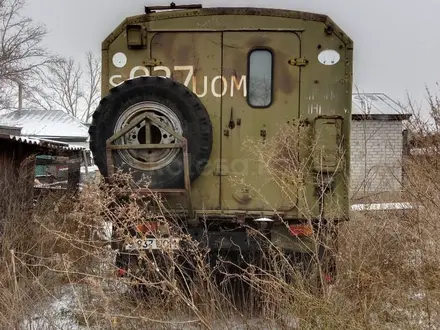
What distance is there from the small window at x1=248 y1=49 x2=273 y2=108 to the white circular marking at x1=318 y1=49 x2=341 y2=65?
0.52 meters

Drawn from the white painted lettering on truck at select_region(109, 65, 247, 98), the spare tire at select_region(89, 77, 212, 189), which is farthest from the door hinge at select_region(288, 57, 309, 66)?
the spare tire at select_region(89, 77, 212, 189)

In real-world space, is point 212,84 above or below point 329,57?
below

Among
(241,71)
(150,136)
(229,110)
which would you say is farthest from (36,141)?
(241,71)

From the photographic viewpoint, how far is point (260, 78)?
5223mm

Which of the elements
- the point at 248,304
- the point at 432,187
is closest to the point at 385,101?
the point at 432,187

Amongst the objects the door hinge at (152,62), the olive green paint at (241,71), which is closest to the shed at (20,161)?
the olive green paint at (241,71)

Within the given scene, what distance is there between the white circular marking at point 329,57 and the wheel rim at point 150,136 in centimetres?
162

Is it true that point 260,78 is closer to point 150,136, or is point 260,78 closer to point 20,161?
point 150,136

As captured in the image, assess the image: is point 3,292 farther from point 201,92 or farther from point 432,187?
point 432,187

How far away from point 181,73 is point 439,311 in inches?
131

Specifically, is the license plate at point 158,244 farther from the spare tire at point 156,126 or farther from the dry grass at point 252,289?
the spare tire at point 156,126

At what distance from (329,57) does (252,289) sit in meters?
2.50

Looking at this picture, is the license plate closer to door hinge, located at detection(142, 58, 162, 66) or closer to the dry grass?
the dry grass

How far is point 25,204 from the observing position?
272 inches
